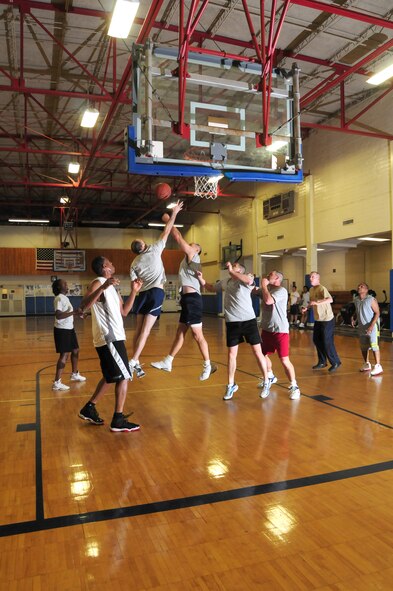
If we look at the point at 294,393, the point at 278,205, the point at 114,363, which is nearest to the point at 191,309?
the point at 294,393

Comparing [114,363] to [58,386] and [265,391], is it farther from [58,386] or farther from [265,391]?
[58,386]

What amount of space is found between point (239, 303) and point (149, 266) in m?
1.21

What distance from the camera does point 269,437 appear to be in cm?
415

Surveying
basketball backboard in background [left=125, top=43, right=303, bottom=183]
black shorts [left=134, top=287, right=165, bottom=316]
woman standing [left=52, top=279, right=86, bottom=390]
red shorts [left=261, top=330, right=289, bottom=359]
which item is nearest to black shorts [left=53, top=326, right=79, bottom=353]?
woman standing [left=52, top=279, right=86, bottom=390]

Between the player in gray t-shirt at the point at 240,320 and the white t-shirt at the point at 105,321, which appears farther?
the player in gray t-shirt at the point at 240,320

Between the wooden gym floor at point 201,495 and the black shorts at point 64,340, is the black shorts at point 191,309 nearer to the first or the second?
the wooden gym floor at point 201,495

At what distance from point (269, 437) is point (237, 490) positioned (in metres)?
1.18

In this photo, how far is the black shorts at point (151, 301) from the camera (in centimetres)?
545

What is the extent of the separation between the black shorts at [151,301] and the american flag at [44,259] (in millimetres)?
22128

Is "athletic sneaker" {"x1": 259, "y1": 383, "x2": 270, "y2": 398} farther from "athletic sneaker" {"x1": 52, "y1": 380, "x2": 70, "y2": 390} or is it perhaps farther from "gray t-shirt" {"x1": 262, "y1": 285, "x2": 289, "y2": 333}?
"athletic sneaker" {"x1": 52, "y1": 380, "x2": 70, "y2": 390}

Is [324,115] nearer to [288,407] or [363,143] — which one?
[363,143]

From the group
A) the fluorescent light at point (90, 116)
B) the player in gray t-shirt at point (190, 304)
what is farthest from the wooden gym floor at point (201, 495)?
the fluorescent light at point (90, 116)

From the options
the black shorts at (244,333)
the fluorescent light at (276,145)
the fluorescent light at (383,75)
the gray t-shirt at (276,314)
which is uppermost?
the fluorescent light at (383,75)

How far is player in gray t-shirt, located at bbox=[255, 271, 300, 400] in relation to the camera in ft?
18.2
